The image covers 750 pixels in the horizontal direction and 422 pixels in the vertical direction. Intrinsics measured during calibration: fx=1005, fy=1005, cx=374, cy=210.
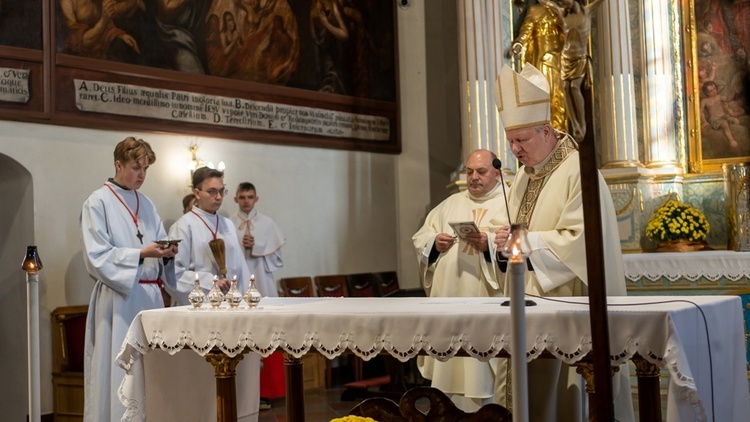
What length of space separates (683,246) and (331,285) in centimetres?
418

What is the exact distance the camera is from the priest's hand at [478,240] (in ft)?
17.8

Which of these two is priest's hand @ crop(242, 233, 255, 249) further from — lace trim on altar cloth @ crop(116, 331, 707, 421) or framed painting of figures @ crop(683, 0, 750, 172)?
lace trim on altar cloth @ crop(116, 331, 707, 421)

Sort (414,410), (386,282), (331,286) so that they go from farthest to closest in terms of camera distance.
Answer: (386,282), (331,286), (414,410)

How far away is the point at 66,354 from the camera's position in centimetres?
893

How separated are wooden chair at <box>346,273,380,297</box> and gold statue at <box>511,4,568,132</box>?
129 inches

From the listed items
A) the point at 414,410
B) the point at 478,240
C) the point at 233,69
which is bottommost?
the point at 414,410

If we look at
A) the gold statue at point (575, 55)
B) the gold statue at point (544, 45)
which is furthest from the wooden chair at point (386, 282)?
the gold statue at point (575, 55)

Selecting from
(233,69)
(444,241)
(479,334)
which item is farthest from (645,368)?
(233,69)

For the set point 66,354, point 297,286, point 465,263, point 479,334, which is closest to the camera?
point 479,334

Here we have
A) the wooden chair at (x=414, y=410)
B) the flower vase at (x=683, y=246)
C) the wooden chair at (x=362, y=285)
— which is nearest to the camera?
the wooden chair at (x=414, y=410)

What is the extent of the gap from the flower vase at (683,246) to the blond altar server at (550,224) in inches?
177

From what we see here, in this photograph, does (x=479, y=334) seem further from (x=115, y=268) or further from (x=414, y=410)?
(x=115, y=268)

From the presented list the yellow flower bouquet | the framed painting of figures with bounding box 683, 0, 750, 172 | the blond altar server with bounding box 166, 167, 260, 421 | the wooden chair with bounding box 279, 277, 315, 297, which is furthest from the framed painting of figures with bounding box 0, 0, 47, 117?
the framed painting of figures with bounding box 683, 0, 750, 172

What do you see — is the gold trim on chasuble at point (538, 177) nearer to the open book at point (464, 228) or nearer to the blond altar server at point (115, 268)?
the open book at point (464, 228)
